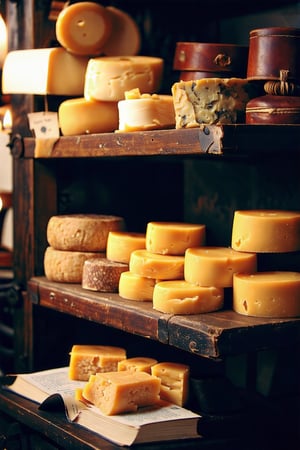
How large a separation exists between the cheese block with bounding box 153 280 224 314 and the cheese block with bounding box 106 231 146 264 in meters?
0.35

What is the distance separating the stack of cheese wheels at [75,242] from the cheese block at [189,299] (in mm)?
537

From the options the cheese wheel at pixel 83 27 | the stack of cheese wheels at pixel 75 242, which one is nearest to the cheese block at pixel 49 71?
the cheese wheel at pixel 83 27

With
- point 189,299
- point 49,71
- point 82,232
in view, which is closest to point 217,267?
point 189,299

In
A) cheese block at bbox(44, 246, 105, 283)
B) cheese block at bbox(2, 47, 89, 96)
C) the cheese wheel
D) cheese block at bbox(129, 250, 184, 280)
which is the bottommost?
cheese block at bbox(44, 246, 105, 283)

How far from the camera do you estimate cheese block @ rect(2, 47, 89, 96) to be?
9.57 feet

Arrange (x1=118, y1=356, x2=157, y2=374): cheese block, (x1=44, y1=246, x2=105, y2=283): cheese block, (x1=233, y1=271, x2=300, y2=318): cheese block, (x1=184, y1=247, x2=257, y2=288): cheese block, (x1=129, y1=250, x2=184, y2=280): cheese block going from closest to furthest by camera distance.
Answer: (x1=233, y1=271, x2=300, y2=318): cheese block → (x1=184, y1=247, x2=257, y2=288): cheese block → (x1=129, y1=250, x2=184, y2=280): cheese block → (x1=118, y1=356, x2=157, y2=374): cheese block → (x1=44, y1=246, x2=105, y2=283): cheese block

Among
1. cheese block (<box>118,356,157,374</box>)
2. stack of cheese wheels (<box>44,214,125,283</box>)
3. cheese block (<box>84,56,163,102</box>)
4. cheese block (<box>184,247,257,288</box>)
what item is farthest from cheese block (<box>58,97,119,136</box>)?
cheese block (<box>118,356,157,374</box>)

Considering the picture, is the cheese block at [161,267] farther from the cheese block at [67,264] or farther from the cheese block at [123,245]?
the cheese block at [67,264]

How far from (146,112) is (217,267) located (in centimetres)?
50

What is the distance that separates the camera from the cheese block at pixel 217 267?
2348 mm

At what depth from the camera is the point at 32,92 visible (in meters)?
2.96

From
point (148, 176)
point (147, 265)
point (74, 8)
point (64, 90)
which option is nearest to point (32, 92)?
point (64, 90)

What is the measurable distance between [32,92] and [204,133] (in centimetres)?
98

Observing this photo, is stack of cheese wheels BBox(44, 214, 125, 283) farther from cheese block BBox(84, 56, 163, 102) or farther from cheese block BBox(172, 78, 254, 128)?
cheese block BBox(172, 78, 254, 128)
